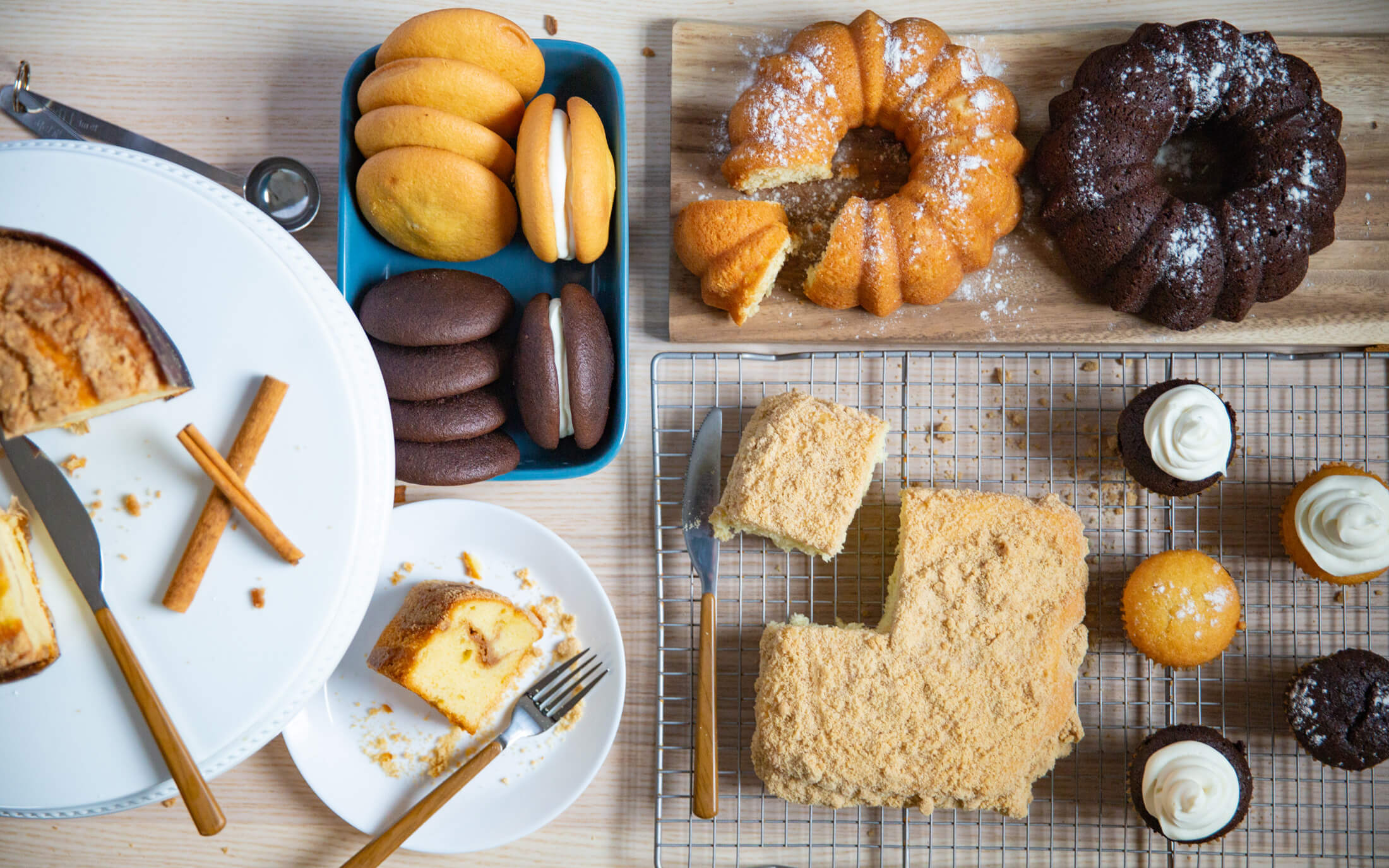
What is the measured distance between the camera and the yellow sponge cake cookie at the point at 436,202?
1511 millimetres

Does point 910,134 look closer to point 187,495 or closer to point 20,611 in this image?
point 187,495

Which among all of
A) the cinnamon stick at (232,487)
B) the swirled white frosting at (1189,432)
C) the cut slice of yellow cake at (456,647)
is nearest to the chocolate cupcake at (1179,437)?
the swirled white frosting at (1189,432)

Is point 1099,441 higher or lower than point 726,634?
higher

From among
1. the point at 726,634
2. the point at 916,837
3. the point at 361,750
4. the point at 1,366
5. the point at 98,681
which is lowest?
the point at 916,837

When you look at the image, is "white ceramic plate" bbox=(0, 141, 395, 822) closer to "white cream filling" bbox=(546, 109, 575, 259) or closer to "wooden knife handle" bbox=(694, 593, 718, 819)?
"white cream filling" bbox=(546, 109, 575, 259)

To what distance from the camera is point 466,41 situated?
1.53m

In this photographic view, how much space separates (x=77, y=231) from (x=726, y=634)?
4.29 ft

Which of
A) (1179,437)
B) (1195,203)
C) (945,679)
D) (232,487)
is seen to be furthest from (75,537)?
(1195,203)

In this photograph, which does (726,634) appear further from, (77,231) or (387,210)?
(77,231)

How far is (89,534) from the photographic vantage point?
4.03 ft

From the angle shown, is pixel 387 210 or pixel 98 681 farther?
pixel 387 210

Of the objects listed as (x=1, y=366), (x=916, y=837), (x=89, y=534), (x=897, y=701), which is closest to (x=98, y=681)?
(x=89, y=534)

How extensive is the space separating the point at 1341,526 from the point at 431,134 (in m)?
1.82

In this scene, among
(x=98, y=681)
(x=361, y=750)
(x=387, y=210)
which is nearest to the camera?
(x=98, y=681)
